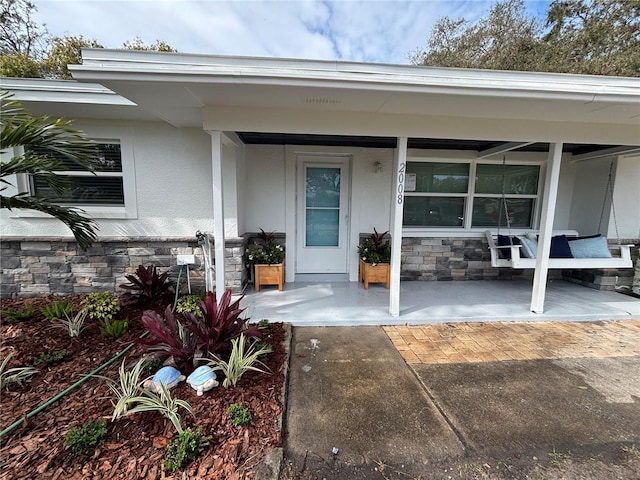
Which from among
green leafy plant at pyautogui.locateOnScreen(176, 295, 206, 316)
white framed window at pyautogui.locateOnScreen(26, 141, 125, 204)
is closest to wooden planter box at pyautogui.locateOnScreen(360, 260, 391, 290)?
green leafy plant at pyautogui.locateOnScreen(176, 295, 206, 316)

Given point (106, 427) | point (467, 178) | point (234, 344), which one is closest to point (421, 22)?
point (467, 178)

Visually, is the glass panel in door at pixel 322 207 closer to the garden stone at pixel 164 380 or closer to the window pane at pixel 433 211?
the window pane at pixel 433 211

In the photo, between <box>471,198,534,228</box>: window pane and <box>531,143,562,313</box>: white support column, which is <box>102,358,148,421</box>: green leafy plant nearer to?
<box>531,143,562,313</box>: white support column

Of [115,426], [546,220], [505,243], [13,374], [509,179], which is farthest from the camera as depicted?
[509,179]

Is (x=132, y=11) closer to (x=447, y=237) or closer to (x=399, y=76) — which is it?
(x=399, y=76)

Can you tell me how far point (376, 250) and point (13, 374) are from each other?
164 inches

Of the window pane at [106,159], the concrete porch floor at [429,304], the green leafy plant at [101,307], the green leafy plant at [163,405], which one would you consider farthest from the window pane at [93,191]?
the green leafy plant at [163,405]

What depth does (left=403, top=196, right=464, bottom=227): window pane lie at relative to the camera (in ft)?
16.2

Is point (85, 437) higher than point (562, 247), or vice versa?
point (562, 247)

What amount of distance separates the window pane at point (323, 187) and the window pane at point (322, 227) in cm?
12

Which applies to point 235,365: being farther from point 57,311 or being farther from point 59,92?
point 59,92

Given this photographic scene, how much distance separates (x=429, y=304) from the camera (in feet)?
12.6

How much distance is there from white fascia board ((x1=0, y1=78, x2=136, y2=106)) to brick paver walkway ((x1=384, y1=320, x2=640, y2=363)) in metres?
4.11

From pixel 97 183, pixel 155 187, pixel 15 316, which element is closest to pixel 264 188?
pixel 155 187
